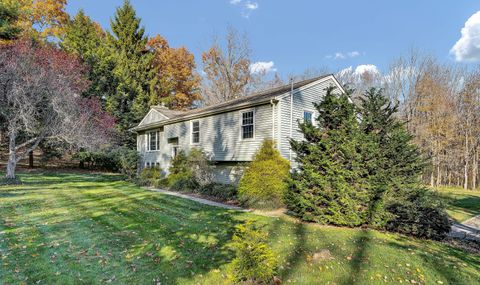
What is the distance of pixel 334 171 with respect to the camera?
7.55m

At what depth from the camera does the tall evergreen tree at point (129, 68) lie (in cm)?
2936

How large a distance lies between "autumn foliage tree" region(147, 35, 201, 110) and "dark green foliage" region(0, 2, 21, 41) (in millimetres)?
16181

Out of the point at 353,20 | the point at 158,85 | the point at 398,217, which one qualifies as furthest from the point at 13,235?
the point at 158,85

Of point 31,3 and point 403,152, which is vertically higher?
point 31,3

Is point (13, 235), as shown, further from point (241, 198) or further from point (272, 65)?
point (272, 65)

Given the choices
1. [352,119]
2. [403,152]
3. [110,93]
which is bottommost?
[403,152]

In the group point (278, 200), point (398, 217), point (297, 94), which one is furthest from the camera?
point (297, 94)

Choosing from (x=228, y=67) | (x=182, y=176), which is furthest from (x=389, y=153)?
(x=228, y=67)

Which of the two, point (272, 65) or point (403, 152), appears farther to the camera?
point (272, 65)

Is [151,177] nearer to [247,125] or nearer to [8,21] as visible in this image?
[247,125]

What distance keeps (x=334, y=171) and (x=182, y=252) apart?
482cm

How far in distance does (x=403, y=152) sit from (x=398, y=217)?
2545mm

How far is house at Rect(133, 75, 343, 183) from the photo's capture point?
1257cm

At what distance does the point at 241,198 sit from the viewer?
33.8 feet
